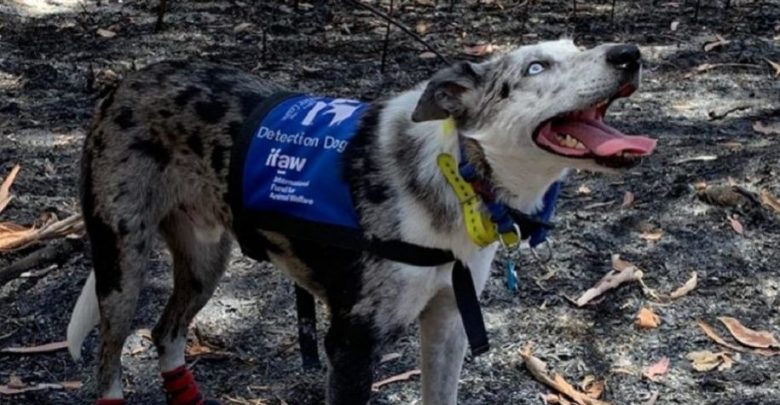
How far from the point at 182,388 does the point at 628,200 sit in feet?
9.24

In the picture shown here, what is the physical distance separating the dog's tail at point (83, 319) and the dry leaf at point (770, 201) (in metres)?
3.55

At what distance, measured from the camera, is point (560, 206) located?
6.34m

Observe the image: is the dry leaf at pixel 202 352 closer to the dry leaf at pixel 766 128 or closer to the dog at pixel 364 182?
the dog at pixel 364 182

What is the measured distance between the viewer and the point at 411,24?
973 cm

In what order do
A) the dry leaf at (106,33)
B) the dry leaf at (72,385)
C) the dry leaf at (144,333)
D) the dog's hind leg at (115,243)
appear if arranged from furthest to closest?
the dry leaf at (106,33)
the dry leaf at (144,333)
the dry leaf at (72,385)
the dog's hind leg at (115,243)

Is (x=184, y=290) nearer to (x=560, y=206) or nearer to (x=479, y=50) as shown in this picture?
(x=560, y=206)

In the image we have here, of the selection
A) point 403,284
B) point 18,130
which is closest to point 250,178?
point 403,284

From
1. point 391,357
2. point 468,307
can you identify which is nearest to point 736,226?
point 391,357

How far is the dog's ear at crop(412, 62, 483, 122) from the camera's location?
373cm

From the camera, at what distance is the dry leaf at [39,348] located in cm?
502

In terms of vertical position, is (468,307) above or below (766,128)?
above

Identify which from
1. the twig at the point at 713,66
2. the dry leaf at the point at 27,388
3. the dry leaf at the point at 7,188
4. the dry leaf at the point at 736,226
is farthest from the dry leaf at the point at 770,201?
the dry leaf at the point at 7,188

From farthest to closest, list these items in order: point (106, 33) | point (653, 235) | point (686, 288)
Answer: point (106, 33), point (653, 235), point (686, 288)

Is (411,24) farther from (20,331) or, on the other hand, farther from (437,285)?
(437,285)
